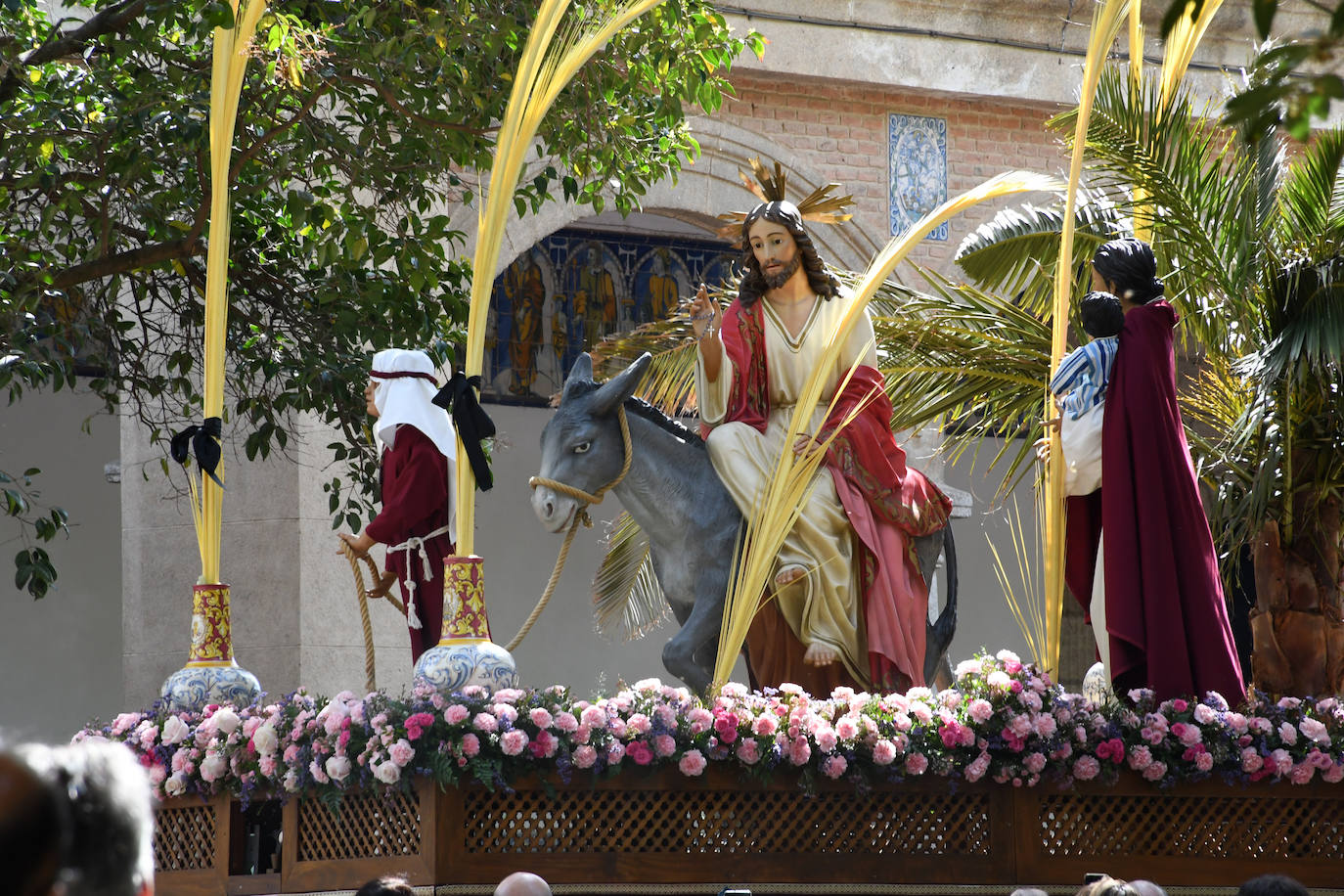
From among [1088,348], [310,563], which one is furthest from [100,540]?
[1088,348]

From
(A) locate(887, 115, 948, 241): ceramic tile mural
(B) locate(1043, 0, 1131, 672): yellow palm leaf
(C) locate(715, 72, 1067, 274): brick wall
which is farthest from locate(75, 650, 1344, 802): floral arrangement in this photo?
(A) locate(887, 115, 948, 241): ceramic tile mural

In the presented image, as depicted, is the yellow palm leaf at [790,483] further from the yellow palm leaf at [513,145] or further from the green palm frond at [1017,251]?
the green palm frond at [1017,251]

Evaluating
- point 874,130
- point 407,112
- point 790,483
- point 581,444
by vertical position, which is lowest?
point 790,483

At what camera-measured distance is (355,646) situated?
11.1 m

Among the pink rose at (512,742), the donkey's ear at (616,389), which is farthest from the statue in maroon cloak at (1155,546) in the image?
the pink rose at (512,742)

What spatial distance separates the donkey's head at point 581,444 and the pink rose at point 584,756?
148cm

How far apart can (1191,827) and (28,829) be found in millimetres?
5151

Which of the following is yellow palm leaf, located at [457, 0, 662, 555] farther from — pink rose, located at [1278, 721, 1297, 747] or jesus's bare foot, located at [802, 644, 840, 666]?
pink rose, located at [1278, 721, 1297, 747]

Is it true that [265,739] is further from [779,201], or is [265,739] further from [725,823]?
[779,201]

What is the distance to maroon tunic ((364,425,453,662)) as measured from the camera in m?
6.81

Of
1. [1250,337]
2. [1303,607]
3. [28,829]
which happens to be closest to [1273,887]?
[28,829]

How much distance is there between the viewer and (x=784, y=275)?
285 inches

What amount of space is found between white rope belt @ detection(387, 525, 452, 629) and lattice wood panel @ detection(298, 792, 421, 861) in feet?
4.34

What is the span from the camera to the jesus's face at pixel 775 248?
23.6ft
